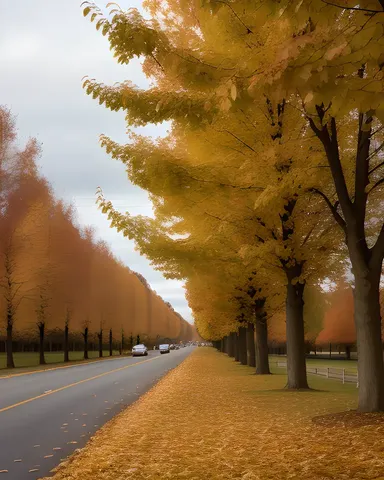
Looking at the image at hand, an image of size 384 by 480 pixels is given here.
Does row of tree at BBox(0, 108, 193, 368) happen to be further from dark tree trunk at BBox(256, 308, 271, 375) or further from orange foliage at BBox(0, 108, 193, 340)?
dark tree trunk at BBox(256, 308, 271, 375)

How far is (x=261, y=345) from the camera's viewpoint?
2423 centimetres

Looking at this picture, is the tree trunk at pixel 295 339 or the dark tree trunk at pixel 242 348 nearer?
the tree trunk at pixel 295 339

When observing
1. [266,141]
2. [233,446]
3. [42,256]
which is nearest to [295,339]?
[266,141]

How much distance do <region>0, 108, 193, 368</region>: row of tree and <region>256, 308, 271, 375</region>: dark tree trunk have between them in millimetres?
13227

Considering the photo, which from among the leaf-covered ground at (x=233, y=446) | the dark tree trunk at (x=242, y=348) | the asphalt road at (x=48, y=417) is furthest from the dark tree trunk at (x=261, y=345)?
the leaf-covered ground at (x=233, y=446)

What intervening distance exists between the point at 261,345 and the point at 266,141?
46.4 ft

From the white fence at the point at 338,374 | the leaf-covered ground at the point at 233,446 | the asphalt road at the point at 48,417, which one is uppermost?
the leaf-covered ground at the point at 233,446

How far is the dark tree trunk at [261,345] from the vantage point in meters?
23.7

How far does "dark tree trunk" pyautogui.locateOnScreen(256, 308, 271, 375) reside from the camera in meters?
23.7

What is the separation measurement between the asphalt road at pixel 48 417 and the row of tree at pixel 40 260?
11.0 meters

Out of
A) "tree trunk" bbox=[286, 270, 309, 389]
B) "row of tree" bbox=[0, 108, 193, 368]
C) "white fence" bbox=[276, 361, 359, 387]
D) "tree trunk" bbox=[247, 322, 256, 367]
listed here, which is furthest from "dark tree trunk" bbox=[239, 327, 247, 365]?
"tree trunk" bbox=[286, 270, 309, 389]

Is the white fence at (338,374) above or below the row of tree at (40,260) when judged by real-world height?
below

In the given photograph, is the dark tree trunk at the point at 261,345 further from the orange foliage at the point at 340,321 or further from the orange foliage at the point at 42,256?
the orange foliage at the point at 340,321

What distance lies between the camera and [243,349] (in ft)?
114
